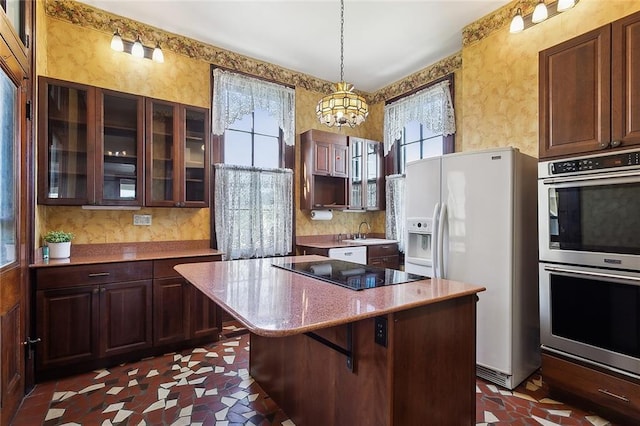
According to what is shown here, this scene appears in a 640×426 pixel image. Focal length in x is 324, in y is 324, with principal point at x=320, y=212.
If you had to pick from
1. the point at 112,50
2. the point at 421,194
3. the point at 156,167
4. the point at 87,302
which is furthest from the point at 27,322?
the point at 421,194

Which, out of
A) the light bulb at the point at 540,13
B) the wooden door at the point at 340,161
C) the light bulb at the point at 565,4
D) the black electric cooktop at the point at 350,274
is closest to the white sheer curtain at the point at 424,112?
the wooden door at the point at 340,161

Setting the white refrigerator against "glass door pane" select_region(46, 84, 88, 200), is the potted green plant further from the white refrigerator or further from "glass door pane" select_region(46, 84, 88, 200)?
the white refrigerator

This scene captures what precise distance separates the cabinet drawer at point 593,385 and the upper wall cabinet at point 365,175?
9.33ft

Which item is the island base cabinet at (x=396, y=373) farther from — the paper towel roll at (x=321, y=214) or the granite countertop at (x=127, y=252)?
the paper towel roll at (x=321, y=214)

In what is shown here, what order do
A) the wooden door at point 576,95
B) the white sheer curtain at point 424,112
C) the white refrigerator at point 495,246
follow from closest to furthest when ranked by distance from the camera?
the wooden door at point 576,95, the white refrigerator at point 495,246, the white sheer curtain at point 424,112

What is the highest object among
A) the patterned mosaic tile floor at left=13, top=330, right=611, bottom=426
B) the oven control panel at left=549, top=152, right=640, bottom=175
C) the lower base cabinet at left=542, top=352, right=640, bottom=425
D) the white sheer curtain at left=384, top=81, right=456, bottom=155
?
the white sheer curtain at left=384, top=81, right=456, bottom=155

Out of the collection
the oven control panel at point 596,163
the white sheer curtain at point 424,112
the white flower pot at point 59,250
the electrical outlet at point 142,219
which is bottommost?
the white flower pot at point 59,250

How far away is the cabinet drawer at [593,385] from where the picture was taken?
1.85 metres

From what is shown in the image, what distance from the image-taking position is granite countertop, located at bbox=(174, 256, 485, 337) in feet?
3.79

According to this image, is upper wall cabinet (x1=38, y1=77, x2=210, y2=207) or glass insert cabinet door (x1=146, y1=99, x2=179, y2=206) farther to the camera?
glass insert cabinet door (x1=146, y1=99, x2=179, y2=206)

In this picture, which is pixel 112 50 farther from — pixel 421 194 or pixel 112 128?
pixel 421 194

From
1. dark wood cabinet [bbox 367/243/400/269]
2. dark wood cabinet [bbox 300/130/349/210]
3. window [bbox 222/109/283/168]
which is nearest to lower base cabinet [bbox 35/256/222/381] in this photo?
window [bbox 222/109/283/168]

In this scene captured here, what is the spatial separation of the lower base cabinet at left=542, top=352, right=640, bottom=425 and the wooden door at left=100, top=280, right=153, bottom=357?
3.13 m

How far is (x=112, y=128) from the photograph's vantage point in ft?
9.68
